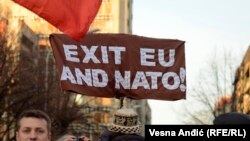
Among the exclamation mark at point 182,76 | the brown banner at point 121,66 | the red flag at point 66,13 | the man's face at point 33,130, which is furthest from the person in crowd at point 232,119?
the exclamation mark at point 182,76

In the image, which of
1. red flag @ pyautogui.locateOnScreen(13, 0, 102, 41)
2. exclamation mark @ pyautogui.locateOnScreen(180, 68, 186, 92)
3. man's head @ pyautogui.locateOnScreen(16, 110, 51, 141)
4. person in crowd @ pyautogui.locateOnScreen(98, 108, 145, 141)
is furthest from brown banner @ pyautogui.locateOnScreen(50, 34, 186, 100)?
person in crowd @ pyautogui.locateOnScreen(98, 108, 145, 141)

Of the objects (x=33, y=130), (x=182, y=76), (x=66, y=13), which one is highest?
(x=66, y=13)

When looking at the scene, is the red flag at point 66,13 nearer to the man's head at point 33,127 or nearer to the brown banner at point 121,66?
the man's head at point 33,127

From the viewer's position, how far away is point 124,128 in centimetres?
405

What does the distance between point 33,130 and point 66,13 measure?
148 cm

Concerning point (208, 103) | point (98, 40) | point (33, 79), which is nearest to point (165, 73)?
point (98, 40)

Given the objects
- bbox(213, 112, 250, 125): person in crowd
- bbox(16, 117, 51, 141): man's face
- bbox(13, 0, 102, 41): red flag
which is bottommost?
bbox(16, 117, 51, 141): man's face

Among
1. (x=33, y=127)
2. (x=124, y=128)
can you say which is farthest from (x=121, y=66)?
(x=124, y=128)

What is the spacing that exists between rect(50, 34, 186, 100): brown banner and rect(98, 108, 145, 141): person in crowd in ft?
10.3

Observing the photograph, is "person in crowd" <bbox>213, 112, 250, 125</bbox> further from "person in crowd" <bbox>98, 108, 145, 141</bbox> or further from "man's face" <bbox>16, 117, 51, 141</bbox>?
"man's face" <bbox>16, 117, 51, 141</bbox>

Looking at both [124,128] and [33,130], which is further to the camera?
[33,130]

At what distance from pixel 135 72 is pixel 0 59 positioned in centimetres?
2033

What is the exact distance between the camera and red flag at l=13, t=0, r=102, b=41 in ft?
18.2

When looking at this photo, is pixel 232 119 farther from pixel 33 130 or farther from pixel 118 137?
pixel 33 130
